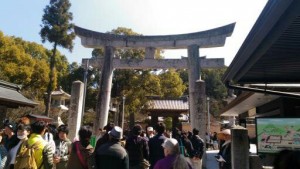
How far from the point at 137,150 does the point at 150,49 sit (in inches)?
403

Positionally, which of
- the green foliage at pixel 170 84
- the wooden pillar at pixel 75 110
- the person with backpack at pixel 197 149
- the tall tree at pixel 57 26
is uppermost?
the tall tree at pixel 57 26

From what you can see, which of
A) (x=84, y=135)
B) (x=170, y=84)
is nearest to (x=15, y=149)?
(x=84, y=135)

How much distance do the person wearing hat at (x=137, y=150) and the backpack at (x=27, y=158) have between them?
2581 mm

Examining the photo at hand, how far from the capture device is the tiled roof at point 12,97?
11492mm

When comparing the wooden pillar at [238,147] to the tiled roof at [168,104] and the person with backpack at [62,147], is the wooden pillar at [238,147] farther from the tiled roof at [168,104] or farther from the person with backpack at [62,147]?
the tiled roof at [168,104]

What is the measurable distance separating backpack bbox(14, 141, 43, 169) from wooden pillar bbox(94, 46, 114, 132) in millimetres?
10818

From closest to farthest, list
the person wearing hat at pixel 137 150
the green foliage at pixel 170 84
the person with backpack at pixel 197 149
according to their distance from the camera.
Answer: the person wearing hat at pixel 137 150
the person with backpack at pixel 197 149
the green foliage at pixel 170 84

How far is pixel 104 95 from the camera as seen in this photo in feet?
51.7

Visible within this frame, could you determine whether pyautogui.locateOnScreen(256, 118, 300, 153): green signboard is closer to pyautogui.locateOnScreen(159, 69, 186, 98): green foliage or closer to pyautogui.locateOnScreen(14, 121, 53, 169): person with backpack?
pyautogui.locateOnScreen(14, 121, 53, 169): person with backpack

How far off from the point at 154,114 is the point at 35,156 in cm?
2469

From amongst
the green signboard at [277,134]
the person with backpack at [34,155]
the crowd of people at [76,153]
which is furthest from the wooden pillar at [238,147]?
the person with backpack at [34,155]

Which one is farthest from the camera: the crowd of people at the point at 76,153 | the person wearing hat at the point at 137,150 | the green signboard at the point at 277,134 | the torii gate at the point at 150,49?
the torii gate at the point at 150,49

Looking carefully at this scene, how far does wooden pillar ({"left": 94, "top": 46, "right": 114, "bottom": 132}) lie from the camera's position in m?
15.6

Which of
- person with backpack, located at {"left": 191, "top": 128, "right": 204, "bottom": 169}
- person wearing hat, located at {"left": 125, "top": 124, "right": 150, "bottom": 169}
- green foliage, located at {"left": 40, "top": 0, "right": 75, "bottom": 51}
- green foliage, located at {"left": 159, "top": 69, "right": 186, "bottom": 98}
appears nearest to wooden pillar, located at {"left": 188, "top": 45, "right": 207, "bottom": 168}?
person with backpack, located at {"left": 191, "top": 128, "right": 204, "bottom": 169}
